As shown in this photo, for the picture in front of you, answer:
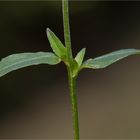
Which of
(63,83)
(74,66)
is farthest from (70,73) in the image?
(63,83)

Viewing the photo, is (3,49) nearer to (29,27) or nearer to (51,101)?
(29,27)

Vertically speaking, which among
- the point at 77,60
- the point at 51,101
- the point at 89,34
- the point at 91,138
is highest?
the point at 89,34

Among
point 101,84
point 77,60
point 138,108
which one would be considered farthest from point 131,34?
point 77,60

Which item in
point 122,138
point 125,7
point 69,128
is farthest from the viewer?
point 125,7

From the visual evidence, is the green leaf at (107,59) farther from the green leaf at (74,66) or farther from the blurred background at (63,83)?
the blurred background at (63,83)

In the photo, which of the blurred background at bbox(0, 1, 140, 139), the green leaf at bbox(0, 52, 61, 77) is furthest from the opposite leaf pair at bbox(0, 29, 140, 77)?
the blurred background at bbox(0, 1, 140, 139)

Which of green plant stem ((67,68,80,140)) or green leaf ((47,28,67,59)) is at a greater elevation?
green leaf ((47,28,67,59))

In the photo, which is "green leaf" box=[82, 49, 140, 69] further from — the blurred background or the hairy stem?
the blurred background
